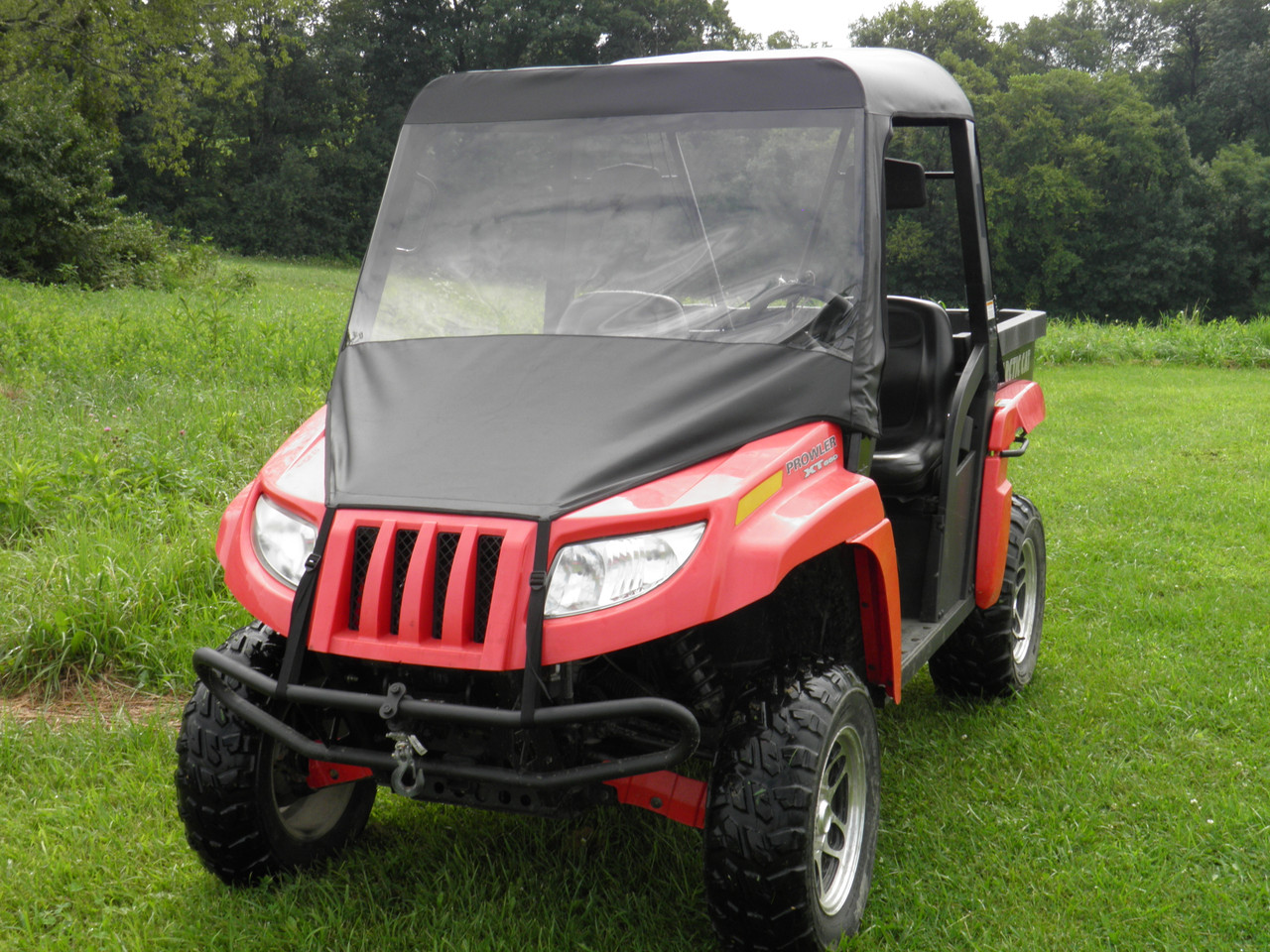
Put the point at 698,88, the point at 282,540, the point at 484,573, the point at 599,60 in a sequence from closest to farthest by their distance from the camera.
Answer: the point at 484,573 → the point at 282,540 → the point at 698,88 → the point at 599,60

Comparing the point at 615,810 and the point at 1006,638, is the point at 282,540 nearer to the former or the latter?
the point at 615,810

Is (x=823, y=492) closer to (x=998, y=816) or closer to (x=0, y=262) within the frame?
(x=998, y=816)

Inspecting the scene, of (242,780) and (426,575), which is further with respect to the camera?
(242,780)

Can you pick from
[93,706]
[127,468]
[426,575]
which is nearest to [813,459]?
[426,575]

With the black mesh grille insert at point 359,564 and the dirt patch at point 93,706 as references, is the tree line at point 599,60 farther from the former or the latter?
the black mesh grille insert at point 359,564

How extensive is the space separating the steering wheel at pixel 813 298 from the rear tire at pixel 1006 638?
1603 millimetres

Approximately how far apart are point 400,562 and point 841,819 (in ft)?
4.19

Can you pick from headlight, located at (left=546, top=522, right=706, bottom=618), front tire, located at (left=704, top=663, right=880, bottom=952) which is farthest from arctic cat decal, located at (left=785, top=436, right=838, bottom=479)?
front tire, located at (left=704, top=663, right=880, bottom=952)

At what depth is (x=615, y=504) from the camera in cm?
232

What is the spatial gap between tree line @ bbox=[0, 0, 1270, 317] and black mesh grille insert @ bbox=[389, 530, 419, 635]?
1959cm

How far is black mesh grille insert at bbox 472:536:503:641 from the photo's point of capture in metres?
2.28

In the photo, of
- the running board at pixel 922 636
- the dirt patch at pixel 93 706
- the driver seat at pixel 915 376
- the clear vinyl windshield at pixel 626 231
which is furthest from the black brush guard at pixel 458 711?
the driver seat at pixel 915 376

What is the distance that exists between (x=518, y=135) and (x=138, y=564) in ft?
8.20

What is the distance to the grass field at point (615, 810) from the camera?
9.36 ft
